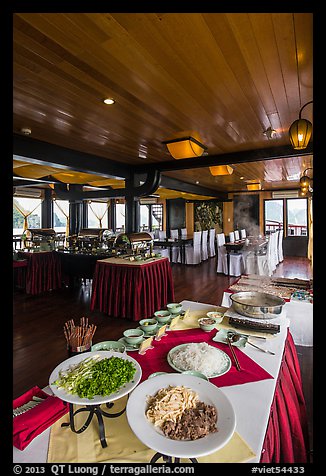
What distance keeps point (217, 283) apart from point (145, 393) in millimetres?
4948

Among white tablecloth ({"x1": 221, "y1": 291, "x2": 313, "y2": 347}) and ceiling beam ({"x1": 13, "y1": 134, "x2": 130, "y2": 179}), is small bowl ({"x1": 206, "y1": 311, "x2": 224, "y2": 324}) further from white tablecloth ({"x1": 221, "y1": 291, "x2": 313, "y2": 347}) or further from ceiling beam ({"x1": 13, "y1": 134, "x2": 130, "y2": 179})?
ceiling beam ({"x1": 13, "y1": 134, "x2": 130, "y2": 179})

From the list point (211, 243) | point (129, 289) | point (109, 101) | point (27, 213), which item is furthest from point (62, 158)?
point (211, 243)

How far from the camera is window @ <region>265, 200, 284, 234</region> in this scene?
10.3 meters

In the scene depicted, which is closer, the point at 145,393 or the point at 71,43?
the point at 145,393

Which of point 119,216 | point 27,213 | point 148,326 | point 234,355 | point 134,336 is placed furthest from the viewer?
point 119,216

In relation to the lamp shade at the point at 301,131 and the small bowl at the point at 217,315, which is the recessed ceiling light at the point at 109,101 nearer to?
the lamp shade at the point at 301,131

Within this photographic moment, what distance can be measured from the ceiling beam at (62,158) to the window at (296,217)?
7793 millimetres

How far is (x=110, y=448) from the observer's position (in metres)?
0.72

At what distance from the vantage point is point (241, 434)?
0.75m

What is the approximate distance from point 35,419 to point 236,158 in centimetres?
413

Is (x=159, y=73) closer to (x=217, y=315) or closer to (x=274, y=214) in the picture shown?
(x=217, y=315)

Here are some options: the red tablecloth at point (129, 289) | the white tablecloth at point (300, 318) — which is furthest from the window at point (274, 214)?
the white tablecloth at point (300, 318)
